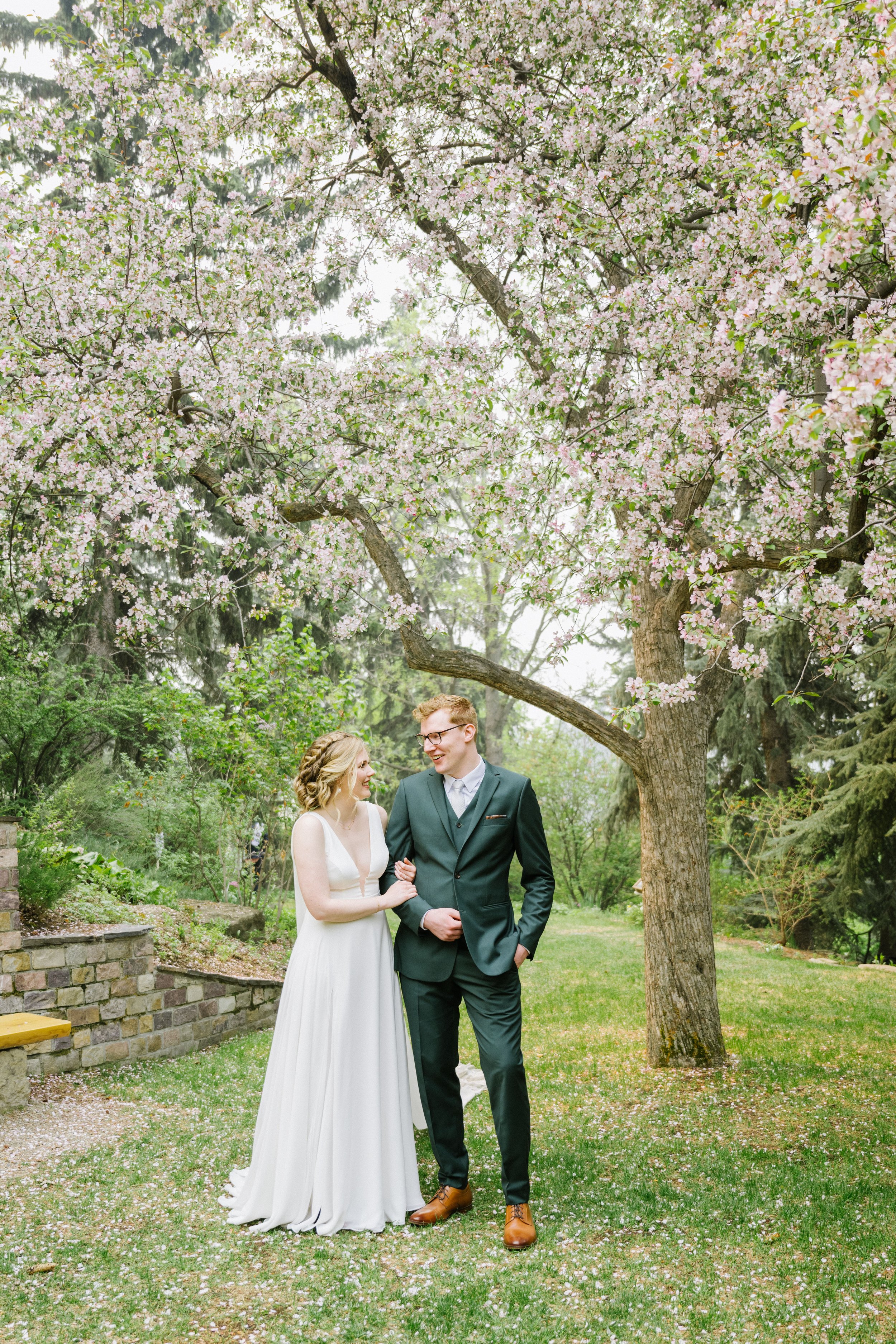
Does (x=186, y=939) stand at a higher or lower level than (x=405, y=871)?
lower

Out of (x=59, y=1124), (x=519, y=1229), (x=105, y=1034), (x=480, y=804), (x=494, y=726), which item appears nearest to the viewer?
(x=519, y=1229)

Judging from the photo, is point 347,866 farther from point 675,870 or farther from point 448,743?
point 675,870

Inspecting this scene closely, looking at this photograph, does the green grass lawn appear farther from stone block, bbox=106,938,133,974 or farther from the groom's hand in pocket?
the groom's hand in pocket

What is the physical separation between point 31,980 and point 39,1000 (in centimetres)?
14

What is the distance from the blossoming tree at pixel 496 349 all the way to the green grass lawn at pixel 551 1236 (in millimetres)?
1128

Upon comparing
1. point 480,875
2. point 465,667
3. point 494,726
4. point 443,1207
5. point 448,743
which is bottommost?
point 443,1207

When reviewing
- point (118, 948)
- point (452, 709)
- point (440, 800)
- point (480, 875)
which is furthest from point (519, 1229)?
point (118, 948)

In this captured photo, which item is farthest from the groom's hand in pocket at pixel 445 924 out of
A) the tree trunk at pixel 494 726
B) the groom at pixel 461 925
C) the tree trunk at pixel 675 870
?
the tree trunk at pixel 494 726

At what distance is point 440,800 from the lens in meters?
3.69

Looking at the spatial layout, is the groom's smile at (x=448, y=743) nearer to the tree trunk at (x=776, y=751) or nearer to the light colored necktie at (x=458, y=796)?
the light colored necktie at (x=458, y=796)

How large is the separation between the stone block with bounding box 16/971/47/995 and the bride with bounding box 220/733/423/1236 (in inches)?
96.2

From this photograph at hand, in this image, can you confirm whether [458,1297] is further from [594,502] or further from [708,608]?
[594,502]

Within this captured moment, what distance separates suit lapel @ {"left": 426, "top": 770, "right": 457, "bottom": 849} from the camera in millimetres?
3625

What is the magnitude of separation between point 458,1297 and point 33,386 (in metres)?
5.27
